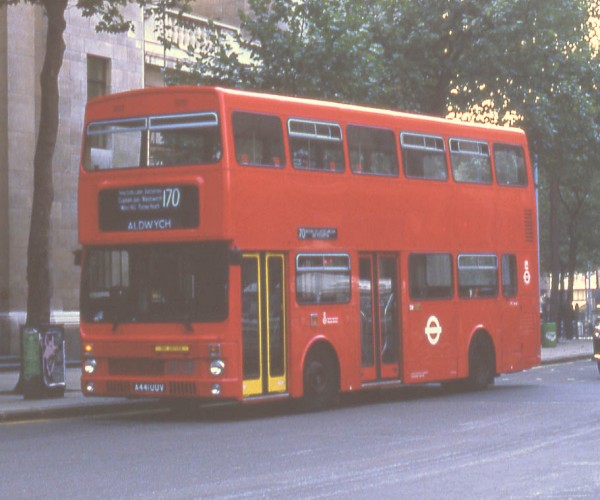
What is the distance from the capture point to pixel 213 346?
19406mm

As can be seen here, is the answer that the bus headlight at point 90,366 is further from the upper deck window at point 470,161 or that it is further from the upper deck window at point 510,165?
Result: the upper deck window at point 510,165

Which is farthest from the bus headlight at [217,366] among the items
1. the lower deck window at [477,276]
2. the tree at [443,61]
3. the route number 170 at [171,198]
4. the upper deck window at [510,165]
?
the tree at [443,61]

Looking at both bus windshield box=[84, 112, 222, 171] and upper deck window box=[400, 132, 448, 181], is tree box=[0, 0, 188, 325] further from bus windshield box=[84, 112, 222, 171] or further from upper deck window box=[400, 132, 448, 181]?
upper deck window box=[400, 132, 448, 181]

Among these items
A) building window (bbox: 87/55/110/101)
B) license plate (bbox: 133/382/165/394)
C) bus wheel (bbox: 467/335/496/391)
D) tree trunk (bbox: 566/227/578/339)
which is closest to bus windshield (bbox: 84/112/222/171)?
license plate (bbox: 133/382/165/394)

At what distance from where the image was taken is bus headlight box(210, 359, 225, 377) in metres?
19.4

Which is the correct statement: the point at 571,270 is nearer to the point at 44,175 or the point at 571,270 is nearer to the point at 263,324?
the point at 44,175

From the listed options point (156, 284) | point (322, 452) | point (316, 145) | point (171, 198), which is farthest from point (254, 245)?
point (322, 452)

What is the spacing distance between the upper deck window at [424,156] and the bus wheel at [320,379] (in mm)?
3416

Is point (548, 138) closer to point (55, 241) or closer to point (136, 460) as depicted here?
point (55, 241)

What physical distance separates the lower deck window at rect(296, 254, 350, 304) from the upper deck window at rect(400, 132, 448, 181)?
2.24m

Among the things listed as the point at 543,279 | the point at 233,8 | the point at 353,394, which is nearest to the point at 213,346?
the point at 353,394

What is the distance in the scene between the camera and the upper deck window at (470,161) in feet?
81.0

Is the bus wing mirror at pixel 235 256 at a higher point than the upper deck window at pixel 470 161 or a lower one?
lower

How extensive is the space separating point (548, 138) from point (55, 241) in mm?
14125
